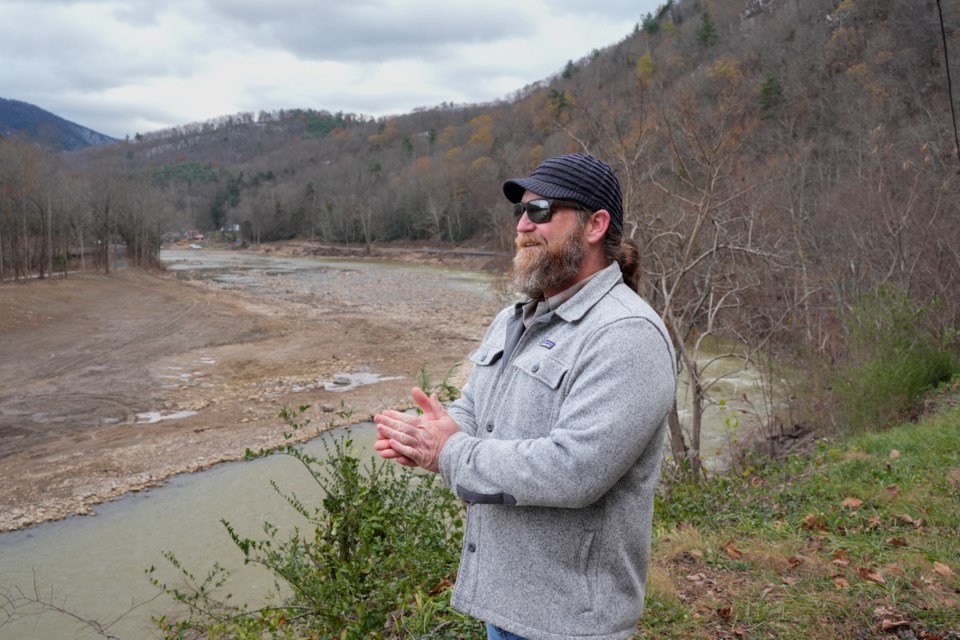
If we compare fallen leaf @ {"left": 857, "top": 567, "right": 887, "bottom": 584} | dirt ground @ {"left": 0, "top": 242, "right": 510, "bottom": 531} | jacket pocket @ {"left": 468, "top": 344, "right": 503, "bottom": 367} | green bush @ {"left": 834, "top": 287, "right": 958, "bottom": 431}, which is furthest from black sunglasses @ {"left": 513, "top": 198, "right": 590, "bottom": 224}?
dirt ground @ {"left": 0, "top": 242, "right": 510, "bottom": 531}

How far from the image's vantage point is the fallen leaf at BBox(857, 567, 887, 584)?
398 centimetres

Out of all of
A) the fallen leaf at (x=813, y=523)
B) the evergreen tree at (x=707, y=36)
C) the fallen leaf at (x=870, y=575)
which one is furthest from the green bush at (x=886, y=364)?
the evergreen tree at (x=707, y=36)

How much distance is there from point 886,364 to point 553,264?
875 cm

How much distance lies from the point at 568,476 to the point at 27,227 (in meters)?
47.6

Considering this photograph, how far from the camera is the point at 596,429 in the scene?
5.35ft

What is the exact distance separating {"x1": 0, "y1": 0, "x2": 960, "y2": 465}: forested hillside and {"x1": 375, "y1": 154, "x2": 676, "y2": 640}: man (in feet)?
15.8

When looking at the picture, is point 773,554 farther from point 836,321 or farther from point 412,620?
point 836,321

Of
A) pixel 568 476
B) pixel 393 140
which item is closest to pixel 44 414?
pixel 568 476

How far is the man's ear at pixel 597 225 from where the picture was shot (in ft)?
6.64

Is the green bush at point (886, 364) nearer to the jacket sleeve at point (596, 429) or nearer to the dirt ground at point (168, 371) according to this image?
the dirt ground at point (168, 371)

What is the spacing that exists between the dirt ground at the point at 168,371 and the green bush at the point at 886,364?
726cm

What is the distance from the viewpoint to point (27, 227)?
40312 mm

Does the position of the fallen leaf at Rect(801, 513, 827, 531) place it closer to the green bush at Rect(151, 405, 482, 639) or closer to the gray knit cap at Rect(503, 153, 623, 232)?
the green bush at Rect(151, 405, 482, 639)

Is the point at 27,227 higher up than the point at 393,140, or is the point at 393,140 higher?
the point at 393,140
